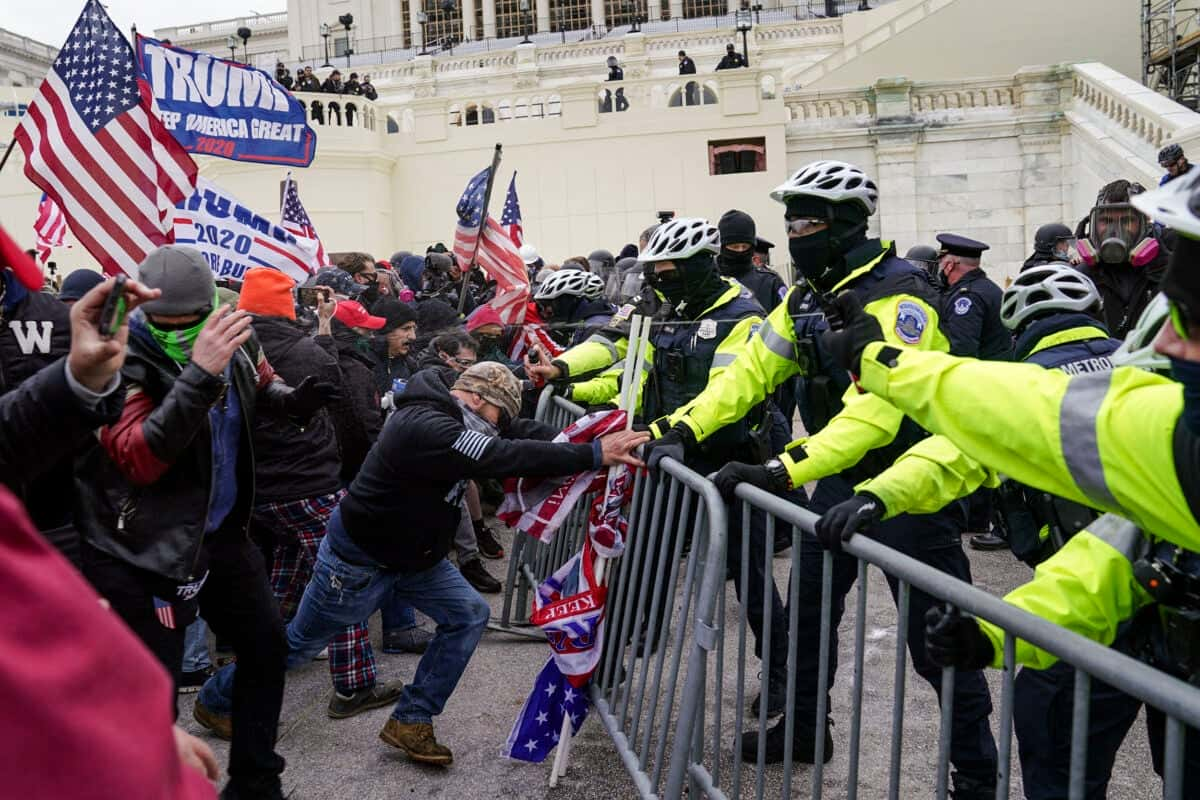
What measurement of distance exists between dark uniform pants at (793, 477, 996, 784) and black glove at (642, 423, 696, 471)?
610 millimetres

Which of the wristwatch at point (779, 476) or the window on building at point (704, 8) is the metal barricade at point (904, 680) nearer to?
the wristwatch at point (779, 476)

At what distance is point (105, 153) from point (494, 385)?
8.03ft

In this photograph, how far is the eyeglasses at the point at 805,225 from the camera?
4.34 metres

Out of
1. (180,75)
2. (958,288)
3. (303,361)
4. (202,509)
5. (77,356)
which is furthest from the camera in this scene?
(180,75)

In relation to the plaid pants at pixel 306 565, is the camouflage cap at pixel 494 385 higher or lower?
higher

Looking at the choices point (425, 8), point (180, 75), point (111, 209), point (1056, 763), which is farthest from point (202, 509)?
point (425, 8)

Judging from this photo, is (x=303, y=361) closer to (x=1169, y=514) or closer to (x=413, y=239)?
(x=1169, y=514)

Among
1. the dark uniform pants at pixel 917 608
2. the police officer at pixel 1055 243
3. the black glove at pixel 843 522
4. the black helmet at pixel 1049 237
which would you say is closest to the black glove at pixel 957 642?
the black glove at pixel 843 522

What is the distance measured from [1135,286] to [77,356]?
21.4 ft

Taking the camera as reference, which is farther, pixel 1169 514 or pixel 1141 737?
pixel 1141 737

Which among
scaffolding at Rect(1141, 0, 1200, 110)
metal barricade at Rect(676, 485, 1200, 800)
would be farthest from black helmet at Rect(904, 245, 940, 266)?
scaffolding at Rect(1141, 0, 1200, 110)

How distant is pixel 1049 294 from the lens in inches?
153

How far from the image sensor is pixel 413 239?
26.7 m

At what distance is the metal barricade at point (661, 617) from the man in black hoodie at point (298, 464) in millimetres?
1321
